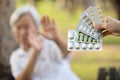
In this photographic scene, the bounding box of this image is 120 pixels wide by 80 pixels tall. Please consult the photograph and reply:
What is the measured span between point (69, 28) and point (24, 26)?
59 centimetres

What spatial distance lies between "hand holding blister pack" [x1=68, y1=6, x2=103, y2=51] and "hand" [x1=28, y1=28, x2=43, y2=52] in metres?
1.26

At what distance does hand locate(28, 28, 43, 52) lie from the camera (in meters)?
3.59

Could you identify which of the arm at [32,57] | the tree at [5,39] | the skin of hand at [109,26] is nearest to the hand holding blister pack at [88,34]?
the skin of hand at [109,26]

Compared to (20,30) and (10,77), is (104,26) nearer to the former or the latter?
(20,30)

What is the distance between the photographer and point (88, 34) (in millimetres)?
2305

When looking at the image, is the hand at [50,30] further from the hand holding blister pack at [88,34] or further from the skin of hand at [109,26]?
the skin of hand at [109,26]

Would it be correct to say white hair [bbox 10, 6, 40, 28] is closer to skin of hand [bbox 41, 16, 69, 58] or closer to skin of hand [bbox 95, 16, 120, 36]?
skin of hand [bbox 41, 16, 69, 58]

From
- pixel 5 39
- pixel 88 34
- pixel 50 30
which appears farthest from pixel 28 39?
pixel 88 34

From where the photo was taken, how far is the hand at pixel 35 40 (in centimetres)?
359

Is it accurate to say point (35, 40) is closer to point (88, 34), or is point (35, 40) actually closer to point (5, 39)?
point (5, 39)

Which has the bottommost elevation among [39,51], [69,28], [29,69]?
[29,69]

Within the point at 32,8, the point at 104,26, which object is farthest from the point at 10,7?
Result: the point at 104,26

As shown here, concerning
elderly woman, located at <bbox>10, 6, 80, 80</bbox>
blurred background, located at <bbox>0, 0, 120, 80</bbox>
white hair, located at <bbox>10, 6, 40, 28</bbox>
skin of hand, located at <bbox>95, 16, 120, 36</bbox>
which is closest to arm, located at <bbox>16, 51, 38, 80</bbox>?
elderly woman, located at <bbox>10, 6, 80, 80</bbox>

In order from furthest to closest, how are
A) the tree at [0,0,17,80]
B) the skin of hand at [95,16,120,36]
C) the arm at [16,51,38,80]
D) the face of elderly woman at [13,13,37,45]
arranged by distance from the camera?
the tree at [0,0,17,80]
the face of elderly woman at [13,13,37,45]
the arm at [16,51,38,80]
the skin of hand at [95,16,120,36]
